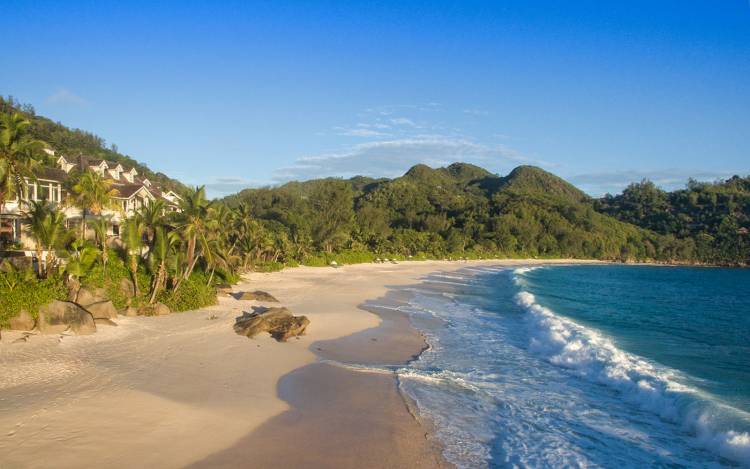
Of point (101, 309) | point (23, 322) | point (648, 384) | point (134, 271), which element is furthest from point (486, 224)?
point (23, 322)

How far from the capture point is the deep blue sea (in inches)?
382

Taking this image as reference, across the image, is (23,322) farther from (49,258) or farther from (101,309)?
(49,258)

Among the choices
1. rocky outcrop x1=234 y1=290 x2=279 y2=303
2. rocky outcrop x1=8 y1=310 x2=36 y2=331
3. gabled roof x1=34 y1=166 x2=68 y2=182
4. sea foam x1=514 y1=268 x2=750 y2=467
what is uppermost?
gabled roof x1=34 y1=166 x2=68 y2=182

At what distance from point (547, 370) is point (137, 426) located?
12.2 meters

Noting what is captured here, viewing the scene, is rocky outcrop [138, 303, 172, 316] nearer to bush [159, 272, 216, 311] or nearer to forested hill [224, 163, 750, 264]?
bush [159, 272, 216, 311]

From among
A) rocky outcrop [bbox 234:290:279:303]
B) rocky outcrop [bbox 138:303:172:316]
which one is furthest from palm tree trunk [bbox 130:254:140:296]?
rocky outcrop [bbox 234:290:279:303]

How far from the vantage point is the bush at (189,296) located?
66.8ft

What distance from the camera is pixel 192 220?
20.7 m

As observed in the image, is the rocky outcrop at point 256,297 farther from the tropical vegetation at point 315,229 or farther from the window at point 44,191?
the window at point 44,191

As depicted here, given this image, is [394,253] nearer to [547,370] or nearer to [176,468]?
[547,370]

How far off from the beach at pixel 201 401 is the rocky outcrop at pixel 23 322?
386mm

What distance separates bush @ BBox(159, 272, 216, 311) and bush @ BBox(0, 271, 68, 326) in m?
4.28

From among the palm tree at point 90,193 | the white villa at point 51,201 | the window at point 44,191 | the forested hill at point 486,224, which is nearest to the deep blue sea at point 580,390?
the white villa at point 51,201

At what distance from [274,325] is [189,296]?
5.43 m
